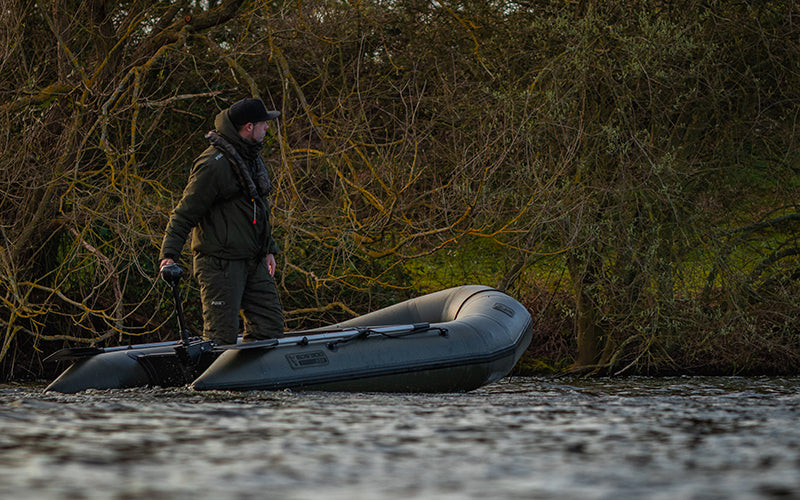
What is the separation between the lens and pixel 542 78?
895 cm

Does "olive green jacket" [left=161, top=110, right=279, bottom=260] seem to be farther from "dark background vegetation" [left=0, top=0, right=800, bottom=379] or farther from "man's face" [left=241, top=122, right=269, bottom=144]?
"dark background vegetation" [left=0, top=0, right=800, bottom=379]

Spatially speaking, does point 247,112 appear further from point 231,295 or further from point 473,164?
point 473,164

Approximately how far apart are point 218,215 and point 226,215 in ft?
0.15

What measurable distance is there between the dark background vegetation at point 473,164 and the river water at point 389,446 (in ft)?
9.09

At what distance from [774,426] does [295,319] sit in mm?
5314

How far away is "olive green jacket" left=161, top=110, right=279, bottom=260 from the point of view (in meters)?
6.25

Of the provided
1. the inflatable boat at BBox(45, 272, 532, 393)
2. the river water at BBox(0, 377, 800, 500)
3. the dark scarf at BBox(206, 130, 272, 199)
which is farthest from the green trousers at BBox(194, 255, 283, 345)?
the river water at BBox(0, 377, 800, 500)

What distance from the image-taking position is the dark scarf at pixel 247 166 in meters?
6.34

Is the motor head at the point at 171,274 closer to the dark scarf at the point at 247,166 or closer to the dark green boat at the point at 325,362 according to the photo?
the dark green boat at the point at 325,362

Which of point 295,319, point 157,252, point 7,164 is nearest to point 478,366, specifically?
point 295,319

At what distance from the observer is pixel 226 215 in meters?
6.38

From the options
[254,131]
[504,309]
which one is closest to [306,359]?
[254,131]

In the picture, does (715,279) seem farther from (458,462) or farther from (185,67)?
(458,462)

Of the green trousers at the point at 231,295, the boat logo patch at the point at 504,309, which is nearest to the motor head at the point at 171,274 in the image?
the green trousers at the point at 231,295
